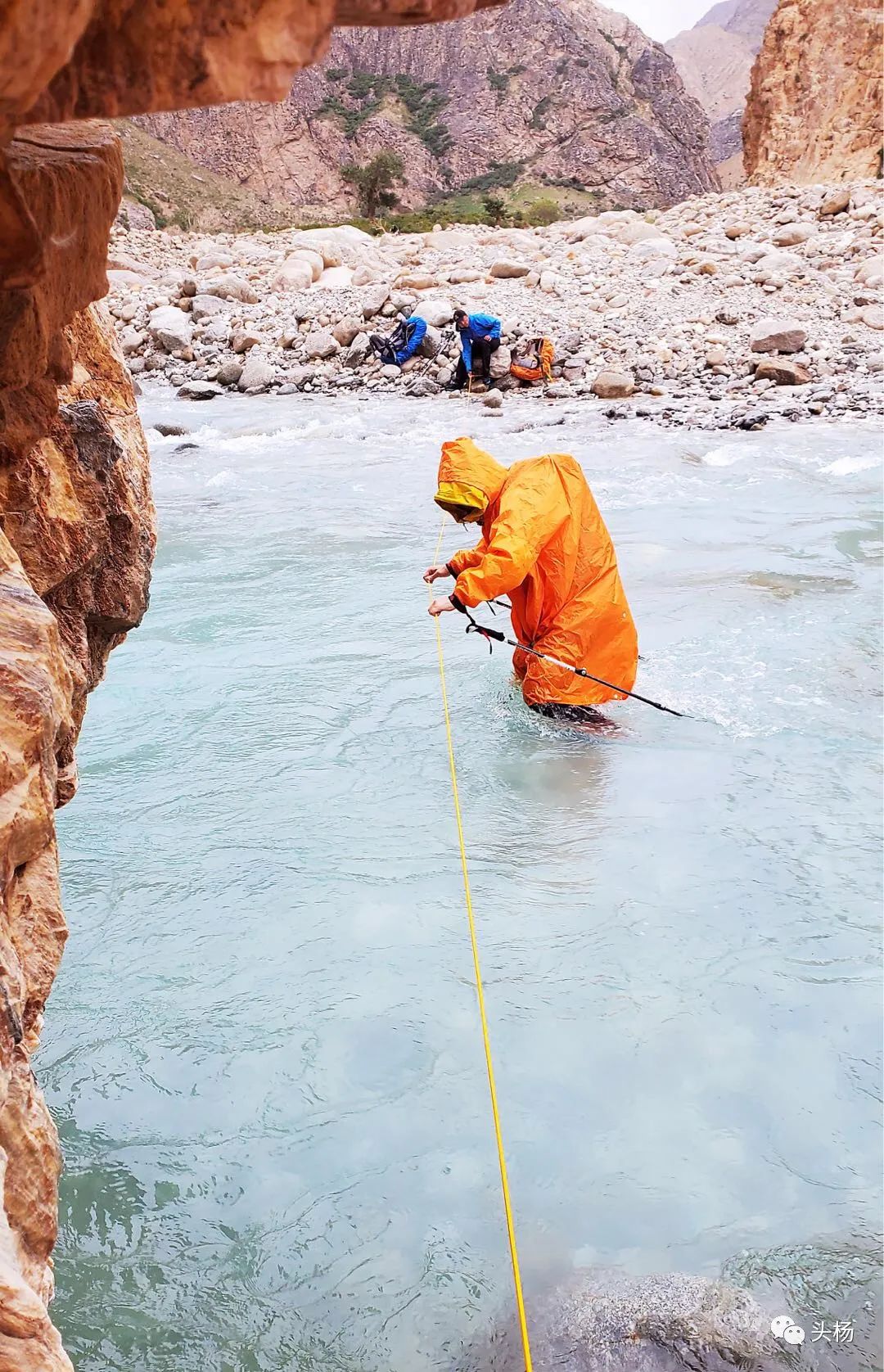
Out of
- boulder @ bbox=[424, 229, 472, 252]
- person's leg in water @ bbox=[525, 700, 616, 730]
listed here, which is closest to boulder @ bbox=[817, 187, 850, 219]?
boulder @ bbox=[424, 229, 472, 252]

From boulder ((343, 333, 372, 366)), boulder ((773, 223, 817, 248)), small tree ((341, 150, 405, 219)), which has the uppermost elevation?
small tree ((341, 150, 405, 219))

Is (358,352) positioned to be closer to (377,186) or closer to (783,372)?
(783,372)

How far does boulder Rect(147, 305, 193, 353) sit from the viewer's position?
51.8ft

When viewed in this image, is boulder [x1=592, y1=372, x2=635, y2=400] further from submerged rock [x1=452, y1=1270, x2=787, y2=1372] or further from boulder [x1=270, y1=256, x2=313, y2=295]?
submerged rock [x1=452, y1=1270, x2=787, y2=1372]

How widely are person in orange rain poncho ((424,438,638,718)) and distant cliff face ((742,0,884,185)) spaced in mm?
22860

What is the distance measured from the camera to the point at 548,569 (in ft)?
14.7

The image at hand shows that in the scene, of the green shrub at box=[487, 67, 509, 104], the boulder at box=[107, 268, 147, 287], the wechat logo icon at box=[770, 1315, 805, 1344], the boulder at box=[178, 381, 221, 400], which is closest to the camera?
the wechat logo icon at box=[770, 1315, 805, 1344]

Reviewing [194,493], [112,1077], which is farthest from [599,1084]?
[194,493]

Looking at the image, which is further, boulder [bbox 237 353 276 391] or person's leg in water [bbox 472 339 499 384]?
boulder [bbox 237 353 276 391]

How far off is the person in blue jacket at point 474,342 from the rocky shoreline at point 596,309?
24 cm

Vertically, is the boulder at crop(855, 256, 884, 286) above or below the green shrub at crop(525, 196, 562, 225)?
below

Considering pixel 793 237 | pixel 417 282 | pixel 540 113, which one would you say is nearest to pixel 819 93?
pixel 793 237

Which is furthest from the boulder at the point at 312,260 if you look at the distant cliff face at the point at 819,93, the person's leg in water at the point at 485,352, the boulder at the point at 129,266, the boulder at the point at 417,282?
the distant cliff face at the point at 819,93

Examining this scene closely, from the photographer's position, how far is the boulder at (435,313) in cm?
1491
